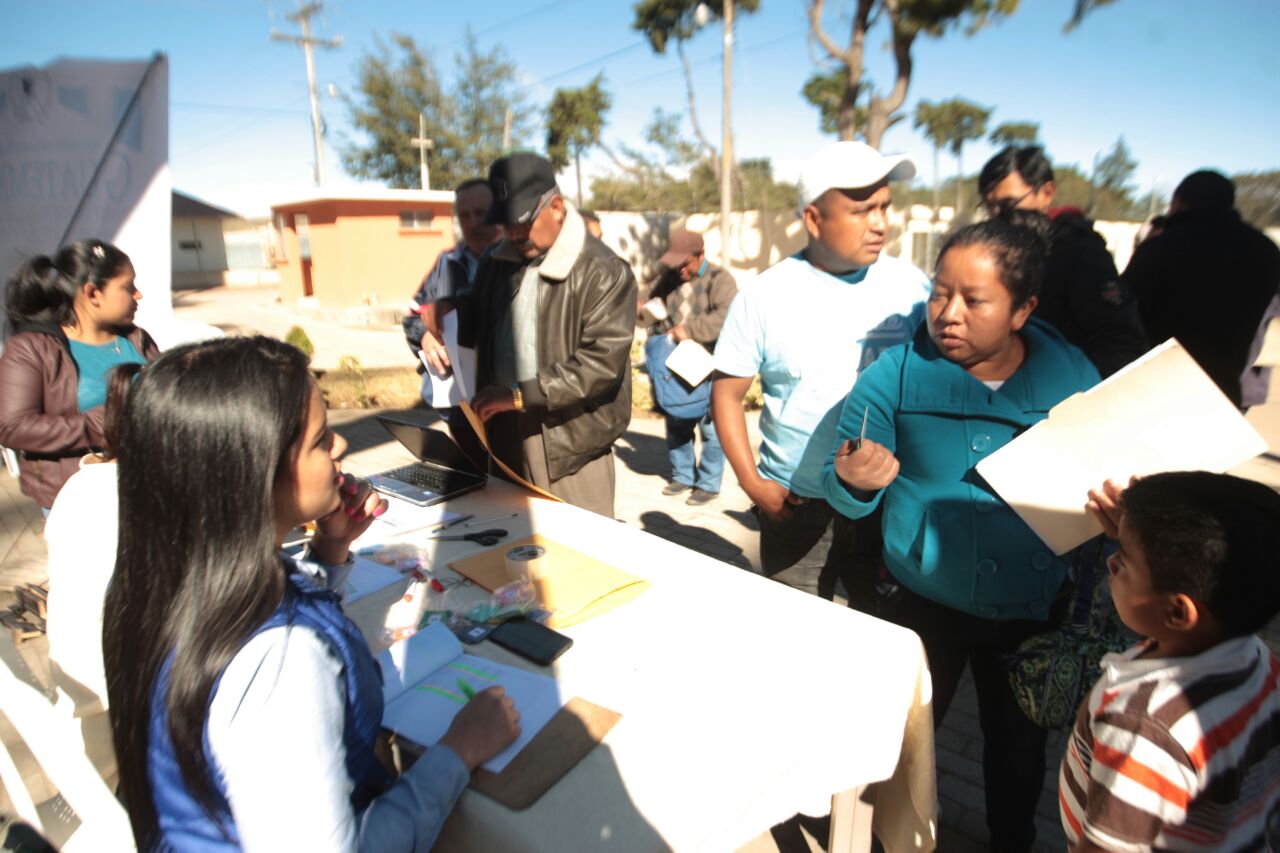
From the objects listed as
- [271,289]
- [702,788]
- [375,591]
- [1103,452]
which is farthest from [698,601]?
[271,289]

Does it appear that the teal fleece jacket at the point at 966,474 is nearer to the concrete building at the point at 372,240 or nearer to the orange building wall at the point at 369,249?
the concrete building at the point at 372,240

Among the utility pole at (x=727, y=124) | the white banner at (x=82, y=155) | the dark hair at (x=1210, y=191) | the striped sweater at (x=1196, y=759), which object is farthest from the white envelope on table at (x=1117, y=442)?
the utility pole at (x=727, y=124)

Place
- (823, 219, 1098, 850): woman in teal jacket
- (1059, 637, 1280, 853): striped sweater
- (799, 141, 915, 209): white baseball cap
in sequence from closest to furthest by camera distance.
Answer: (1059, 637, 1280, 853): striped sweater < (823, 219, 1098, 850): woman in teal jacket < (799, 141, 915, 209): white baseball cap

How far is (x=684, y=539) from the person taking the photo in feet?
14.4

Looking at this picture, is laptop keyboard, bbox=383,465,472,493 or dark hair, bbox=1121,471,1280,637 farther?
laptop keyboard, bbox=383,465,472,493

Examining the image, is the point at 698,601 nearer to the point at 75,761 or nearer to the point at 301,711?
the point at 301,711

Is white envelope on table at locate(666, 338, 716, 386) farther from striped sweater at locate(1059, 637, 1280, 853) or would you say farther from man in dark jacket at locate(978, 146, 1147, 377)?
striped sweater at locate(1059, 637, 1280, 853)

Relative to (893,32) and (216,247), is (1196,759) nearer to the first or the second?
(893,32)

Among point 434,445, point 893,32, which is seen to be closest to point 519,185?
point 434,445

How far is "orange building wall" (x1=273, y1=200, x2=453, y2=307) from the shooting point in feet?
52.5

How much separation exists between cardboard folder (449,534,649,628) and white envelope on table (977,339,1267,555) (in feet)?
2.95

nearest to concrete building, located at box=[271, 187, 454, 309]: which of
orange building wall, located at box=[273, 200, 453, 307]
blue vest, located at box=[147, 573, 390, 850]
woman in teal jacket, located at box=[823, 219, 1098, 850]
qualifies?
orange building wall, located at box=[273, 200, 453, 307]

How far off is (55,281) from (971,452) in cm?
318

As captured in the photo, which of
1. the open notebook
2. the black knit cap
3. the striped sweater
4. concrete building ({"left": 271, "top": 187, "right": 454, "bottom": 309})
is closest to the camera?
the striped sweater
